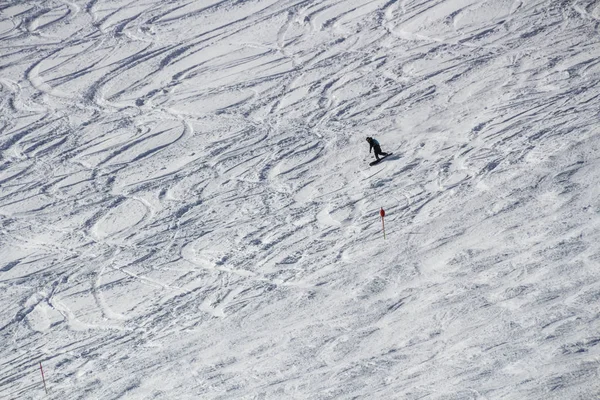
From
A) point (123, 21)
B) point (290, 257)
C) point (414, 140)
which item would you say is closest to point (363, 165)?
point (414, 140)

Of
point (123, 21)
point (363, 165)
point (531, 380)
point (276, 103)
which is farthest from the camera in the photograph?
point (123, 21)

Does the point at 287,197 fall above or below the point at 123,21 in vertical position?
below

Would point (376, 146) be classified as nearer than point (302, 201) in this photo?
No

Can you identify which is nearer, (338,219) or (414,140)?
(338,219)

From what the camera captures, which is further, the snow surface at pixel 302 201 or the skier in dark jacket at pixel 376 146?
the skier in dark jacket at pixel 376 146

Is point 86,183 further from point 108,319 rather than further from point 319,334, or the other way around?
point 319,334

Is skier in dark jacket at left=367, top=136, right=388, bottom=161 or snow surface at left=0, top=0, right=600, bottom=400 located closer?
snow surface at left=0, top=0, right=600, bottom=400

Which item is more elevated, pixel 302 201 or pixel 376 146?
pixel 376 146

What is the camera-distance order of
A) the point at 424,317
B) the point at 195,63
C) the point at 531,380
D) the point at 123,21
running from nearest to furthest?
the point at 531,380 < the point at 424,317 < the point at 195,63 < the point at 123,21
